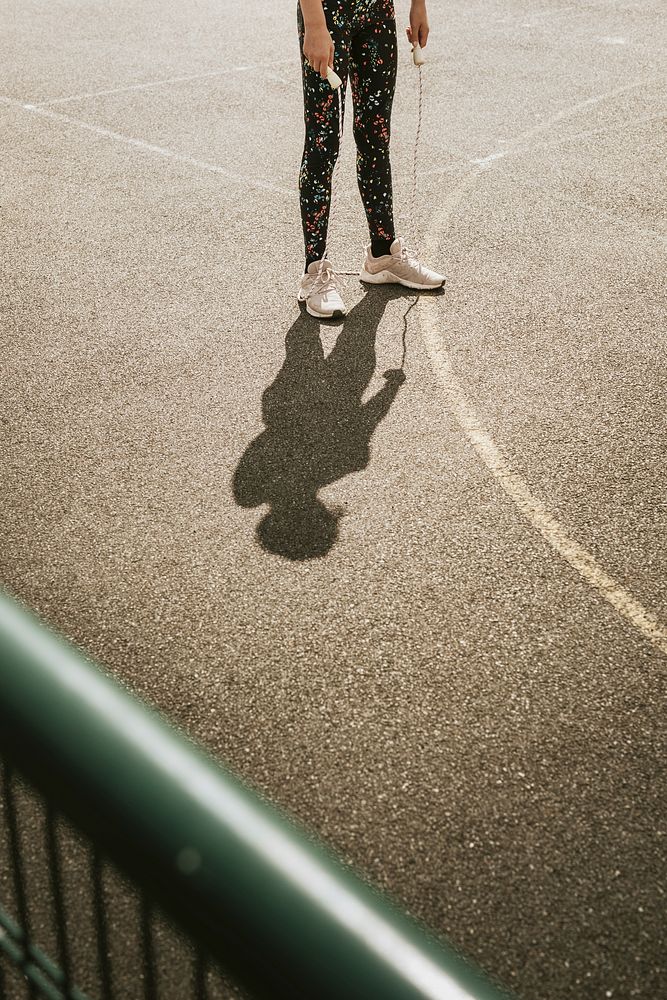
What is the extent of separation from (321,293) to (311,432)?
1.31 metres

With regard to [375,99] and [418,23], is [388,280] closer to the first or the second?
[375,99]

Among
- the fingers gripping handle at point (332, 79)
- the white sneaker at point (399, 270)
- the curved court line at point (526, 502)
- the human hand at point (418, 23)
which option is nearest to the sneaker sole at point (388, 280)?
the white sneaker at point (399, 270)

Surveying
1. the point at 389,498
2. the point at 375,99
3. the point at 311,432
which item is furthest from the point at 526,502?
the point at 375,99

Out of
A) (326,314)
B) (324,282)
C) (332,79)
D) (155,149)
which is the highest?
(332,79)

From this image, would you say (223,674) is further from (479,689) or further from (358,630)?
(479,689)

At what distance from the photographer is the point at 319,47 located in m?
4.48

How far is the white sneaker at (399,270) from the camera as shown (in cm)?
572

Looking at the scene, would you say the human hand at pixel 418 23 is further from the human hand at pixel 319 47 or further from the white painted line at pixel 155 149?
the white painted line at pixel 155 149

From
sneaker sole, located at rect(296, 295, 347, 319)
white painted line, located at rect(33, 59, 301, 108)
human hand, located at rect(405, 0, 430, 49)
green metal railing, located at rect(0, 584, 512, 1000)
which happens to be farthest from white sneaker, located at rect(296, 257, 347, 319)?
white painted line, located at rect(33, 59, 301, 108)

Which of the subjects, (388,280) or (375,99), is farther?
(388,280)

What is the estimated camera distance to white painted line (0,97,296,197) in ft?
24.2

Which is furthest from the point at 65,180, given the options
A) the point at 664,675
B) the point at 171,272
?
the point at 664,675

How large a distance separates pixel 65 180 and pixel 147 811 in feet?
24.7

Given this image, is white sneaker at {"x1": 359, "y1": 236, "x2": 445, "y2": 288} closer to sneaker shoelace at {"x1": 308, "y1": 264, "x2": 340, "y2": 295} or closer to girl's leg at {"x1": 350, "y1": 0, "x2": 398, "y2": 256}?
girl's leg at {"x1": 350, "y1": 0, "x2": 398, "y2": 256}
